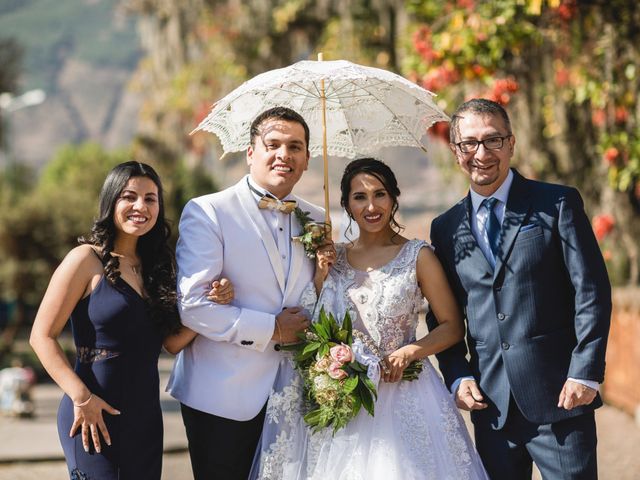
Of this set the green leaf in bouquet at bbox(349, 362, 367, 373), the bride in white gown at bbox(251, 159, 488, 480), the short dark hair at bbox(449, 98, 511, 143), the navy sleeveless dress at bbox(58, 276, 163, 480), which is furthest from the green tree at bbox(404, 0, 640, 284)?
the navy sleeveless dress at bbox(58, 276, 163, 480)

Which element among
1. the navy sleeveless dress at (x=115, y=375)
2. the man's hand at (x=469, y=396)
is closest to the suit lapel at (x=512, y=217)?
the man's hand at (x=469, y=396)

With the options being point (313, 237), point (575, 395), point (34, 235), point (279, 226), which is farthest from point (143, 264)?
point (34, 235)

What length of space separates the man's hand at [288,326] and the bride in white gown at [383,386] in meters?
0.12

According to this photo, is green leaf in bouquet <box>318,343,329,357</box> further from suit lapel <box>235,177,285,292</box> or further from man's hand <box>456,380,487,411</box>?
man's hand <box>456,380,487,411</box>

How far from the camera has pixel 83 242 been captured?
391 cm

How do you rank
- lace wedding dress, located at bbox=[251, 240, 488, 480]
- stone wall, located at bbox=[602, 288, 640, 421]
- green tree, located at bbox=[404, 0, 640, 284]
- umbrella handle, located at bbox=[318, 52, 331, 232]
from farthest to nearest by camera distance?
stone wall, located at bbox=[602, 288, 640, 421] < green tree, located at bbox=[404, 0, 640, 284] < umbrella handle, located at bbox=[318, 52, 331, 232] < lace wedding dress, located at bbox=[251, 240, 488, 480]

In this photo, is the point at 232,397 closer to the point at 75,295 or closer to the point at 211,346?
the point at 211,346

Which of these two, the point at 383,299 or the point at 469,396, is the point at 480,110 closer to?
the point at 383,299

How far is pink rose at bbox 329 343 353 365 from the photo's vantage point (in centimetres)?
365

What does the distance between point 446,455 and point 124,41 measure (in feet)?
569

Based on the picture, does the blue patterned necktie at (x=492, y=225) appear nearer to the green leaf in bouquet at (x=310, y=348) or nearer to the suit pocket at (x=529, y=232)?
the suit pocket at (x=529, y=232)

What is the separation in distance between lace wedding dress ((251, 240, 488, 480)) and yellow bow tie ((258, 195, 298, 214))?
39 centimetres

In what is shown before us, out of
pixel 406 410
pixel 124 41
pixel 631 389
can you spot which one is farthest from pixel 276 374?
pixel 124 41

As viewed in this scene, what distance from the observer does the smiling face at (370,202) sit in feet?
12.9
